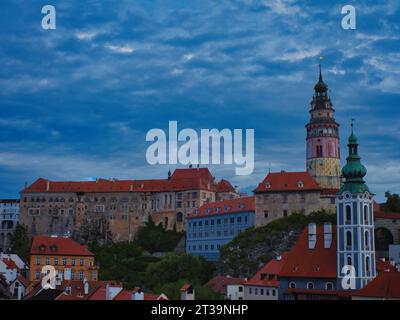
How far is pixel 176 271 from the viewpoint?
46688 millimetres

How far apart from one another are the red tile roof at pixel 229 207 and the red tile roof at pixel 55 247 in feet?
49.7

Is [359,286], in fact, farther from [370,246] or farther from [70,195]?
[70,195]

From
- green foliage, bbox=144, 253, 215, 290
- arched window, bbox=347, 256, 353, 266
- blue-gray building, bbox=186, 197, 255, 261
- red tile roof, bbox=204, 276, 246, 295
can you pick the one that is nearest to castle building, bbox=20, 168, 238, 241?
blue-gray building, bbox=186, 197, 255, 261

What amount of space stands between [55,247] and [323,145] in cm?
2759

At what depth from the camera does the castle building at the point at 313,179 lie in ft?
177

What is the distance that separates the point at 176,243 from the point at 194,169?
37.2 ft

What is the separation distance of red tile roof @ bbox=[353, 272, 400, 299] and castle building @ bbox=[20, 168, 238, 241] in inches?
1636

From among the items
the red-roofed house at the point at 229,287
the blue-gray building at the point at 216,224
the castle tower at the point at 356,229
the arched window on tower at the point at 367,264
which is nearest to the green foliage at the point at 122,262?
the blue-gray building at the point at 216,224

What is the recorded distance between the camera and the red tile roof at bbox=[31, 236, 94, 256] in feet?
151

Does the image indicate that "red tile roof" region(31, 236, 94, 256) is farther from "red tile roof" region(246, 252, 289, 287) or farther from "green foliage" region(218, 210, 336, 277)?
"red tile roof" region(246, 252, 289, 287)

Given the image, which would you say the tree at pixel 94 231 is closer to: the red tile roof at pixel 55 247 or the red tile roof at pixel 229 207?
the red tile roof at pixel 229 207

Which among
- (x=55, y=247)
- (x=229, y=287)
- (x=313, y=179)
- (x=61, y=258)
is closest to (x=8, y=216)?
(x=55, y=247)

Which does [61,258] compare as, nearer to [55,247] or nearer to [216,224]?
[55,247]
